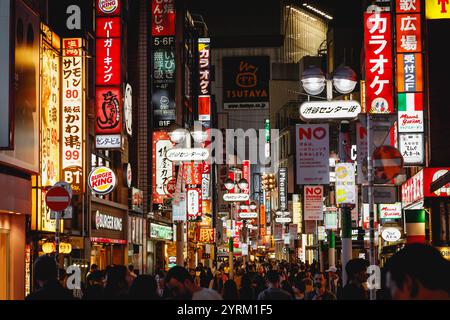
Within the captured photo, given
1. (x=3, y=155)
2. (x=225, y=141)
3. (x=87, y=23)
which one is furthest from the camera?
(x=225, y=141)

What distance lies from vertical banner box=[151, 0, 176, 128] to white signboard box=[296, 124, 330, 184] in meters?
24.3

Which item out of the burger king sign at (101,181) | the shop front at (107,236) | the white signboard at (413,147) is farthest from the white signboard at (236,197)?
the white signboard at (413,147)

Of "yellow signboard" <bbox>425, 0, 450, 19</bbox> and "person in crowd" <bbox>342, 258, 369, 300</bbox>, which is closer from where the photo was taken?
"person in crowd" <bbox>342, 258, 369, 300</bbox>

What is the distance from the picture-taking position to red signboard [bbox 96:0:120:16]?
1157 inches

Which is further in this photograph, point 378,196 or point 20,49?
point 20,49

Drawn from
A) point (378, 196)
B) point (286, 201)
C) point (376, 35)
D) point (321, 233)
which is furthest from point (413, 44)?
point (286, 201)

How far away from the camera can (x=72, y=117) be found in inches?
1044

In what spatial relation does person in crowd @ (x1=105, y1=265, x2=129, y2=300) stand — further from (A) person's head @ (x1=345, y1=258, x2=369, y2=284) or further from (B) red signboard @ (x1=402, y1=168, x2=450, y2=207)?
(B) red signboard @ (x1=402, y1=168, x2=450, y2=207)

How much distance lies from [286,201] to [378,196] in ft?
234

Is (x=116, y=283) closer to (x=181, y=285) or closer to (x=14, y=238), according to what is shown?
(x=181, y=285)

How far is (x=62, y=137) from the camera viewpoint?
87.0 feet

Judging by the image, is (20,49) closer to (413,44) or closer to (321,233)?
(413,44)

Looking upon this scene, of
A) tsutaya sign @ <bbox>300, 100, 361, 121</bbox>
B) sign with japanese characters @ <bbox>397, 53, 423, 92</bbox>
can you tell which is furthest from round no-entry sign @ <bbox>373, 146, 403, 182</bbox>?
sign with japanese characters @ <bbox>397, 53, 423, 92</bbox>

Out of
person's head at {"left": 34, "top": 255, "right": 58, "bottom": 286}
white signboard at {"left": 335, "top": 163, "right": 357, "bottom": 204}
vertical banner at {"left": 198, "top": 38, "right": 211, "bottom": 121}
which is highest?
vertical banner at {"left": 198, "top": 38, "right": 211, "bottom": 121}
